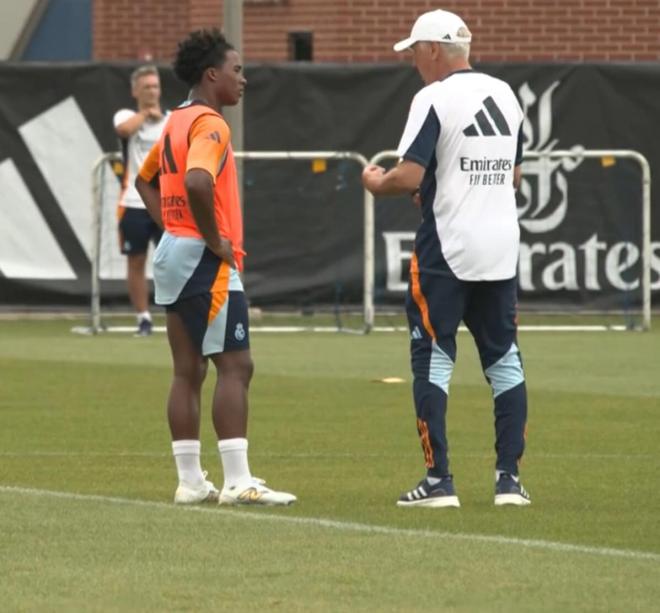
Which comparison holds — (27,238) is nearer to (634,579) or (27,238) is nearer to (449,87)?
(449,87)

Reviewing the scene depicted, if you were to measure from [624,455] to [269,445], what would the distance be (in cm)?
176

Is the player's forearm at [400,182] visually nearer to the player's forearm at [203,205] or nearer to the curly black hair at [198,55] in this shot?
the player's forearm at [203,205]

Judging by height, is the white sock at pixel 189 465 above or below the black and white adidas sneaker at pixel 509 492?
above

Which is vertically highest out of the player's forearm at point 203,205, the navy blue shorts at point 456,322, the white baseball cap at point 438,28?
the white baseball cap at point 438,28

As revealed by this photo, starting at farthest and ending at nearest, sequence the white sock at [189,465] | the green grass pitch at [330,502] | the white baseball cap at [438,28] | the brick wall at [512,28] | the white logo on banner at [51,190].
Answer: the brick wall at [512,28] → the white logo on banner at [51,190] → the white sock at [189,465] → the white baseball cap at [438,28] → the green grass pitch at [330,502]

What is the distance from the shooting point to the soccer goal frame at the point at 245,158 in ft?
65.1

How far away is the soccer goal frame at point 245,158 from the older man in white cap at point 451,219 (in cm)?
1036

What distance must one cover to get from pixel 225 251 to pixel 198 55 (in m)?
0.81

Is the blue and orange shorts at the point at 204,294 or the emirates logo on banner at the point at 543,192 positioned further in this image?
the emirates logo on banner at the point at 543,192

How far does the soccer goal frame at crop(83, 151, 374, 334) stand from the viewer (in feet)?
65.1

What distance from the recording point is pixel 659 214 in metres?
21.3

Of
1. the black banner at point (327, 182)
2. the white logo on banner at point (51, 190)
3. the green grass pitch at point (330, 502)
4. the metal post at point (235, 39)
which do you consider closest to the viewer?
the green grass pitch at point (330, 502)

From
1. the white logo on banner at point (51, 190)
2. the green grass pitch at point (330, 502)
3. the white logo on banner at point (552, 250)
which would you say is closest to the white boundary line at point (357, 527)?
the green grass pitch at point (330, 502)

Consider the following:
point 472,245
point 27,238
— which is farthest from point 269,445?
point 27,238
